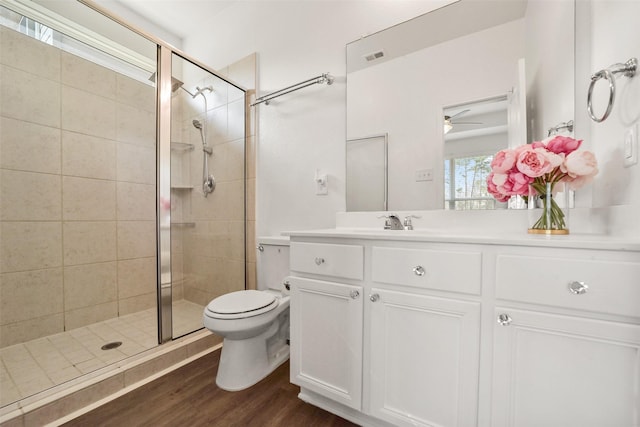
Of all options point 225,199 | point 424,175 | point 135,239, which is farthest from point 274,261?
point 135,239

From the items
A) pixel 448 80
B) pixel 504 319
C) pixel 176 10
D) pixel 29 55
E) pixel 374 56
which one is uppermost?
pixel 176 10

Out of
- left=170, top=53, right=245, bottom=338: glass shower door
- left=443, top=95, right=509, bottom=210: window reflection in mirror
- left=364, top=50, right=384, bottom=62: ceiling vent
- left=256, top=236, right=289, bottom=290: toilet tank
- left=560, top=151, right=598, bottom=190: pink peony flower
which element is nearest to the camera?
left=560, top=151, right=598, bottom=190: pink peony flower

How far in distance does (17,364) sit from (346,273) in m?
1.96

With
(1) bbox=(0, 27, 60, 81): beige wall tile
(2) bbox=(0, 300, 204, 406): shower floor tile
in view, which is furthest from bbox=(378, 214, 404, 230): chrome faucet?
(1) bbox=(0, 27, 60, 81): beige wall tile

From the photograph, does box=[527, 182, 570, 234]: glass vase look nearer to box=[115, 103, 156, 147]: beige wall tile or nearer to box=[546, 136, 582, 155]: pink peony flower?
box=[546, 136, 582, 155]: pink peony flower

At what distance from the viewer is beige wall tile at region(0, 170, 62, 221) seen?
1669 mm

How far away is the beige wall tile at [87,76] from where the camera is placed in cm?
192

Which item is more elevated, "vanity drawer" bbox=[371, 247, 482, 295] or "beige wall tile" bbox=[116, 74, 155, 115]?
"beige wall tile" bbox=[116, 74, 155, 115]

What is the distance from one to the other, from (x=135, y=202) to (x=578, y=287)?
2.78 m

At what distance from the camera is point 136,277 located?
7.41 ft

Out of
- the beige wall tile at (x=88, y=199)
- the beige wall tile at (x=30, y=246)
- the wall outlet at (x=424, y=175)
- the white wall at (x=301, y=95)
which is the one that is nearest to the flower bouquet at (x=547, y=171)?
the wall outlet at (x=424, y=175)

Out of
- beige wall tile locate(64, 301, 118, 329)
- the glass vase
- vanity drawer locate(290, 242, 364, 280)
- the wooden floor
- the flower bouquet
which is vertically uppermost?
the flower bouquet

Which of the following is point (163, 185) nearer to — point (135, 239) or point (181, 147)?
point (181, 147)

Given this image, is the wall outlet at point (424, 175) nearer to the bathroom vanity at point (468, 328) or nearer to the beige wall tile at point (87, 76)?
the bathroom vanity at point (468, 328)
